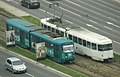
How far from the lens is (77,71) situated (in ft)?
230

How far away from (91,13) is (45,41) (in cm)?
2883

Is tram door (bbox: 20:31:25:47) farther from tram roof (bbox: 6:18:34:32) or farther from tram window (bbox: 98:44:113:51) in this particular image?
tram window (bbox: 98:44:113:51)

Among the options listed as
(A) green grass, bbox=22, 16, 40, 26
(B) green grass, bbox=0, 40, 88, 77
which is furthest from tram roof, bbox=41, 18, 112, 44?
(A) green grass, bbox=22, 16, 40, 26

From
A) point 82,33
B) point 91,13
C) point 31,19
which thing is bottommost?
point 91,13

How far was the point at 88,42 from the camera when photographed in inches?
2970

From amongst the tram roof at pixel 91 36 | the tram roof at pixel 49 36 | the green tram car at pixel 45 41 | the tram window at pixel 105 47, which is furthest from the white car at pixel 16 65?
the tram window at pixel 105 47

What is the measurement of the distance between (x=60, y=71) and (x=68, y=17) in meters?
31.6

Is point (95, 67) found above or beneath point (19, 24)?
beneath

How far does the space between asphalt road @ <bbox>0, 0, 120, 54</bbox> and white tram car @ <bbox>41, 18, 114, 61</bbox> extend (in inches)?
396

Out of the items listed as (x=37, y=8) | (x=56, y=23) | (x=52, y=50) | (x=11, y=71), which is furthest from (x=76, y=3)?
(x=11, y=71)

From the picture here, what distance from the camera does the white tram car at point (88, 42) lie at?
74125mm

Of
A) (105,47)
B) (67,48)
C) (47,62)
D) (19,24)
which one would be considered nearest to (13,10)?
(19,24)

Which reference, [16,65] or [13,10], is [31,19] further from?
[16,65]

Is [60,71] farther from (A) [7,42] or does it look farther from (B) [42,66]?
(A) [7,42]
